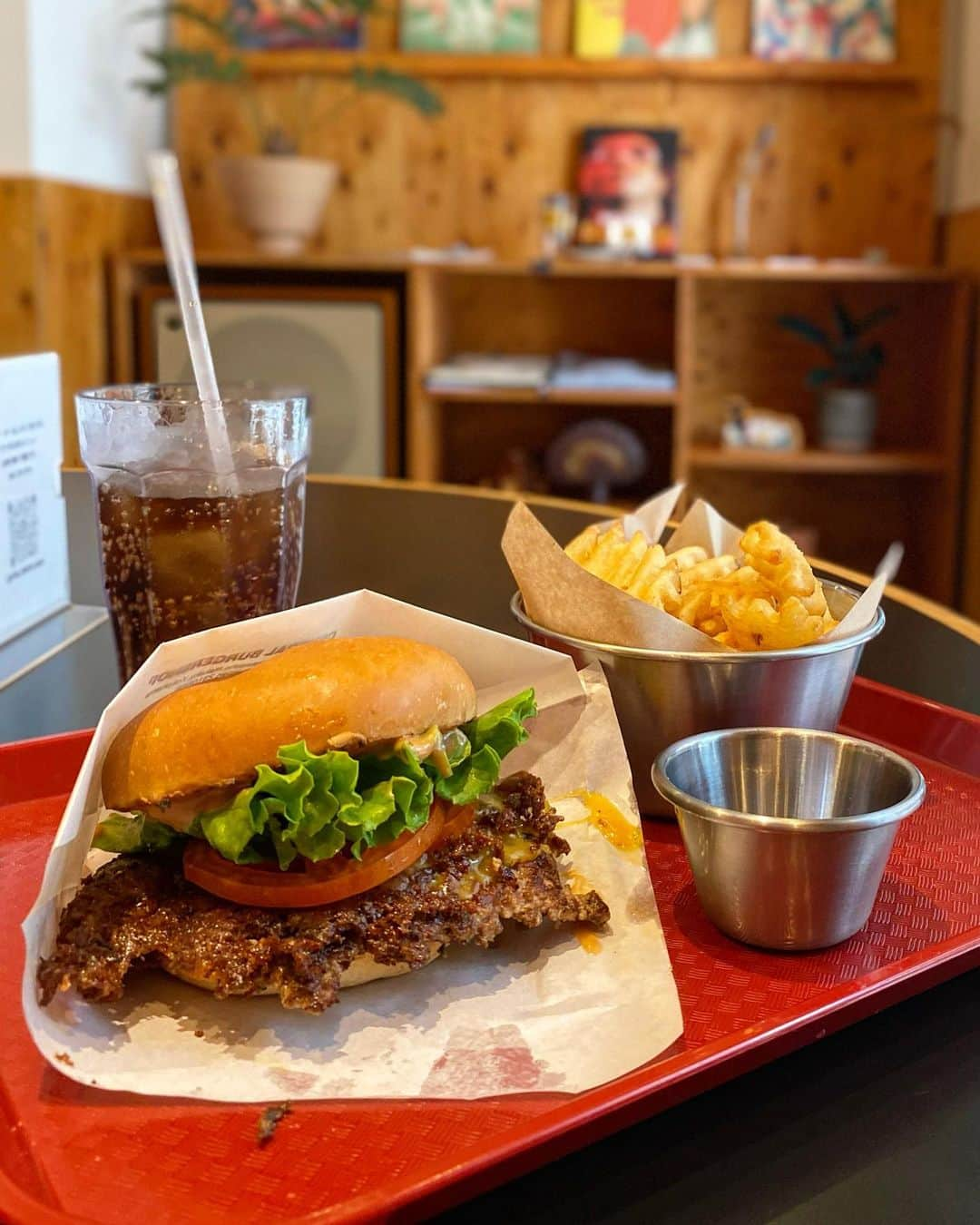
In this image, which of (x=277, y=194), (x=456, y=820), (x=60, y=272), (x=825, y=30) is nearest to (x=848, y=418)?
(x=825, y=30)

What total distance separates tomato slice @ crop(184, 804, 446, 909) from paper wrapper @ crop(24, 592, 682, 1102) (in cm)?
6

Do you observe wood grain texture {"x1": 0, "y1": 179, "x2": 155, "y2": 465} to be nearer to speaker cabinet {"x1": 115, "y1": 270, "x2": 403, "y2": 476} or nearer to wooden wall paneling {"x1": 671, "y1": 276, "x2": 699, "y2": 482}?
speaker cabinet {"x1": 115, "y1": 270, "x2": 403, "y2": 476}

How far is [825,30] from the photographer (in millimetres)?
4090

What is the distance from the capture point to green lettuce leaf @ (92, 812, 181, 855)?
2.60 feet

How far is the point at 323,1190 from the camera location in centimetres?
56

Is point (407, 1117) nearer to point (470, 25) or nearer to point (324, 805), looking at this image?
point (324, 805)

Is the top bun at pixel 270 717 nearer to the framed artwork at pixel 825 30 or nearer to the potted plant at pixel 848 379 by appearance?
the potted plant at pixel 848 379

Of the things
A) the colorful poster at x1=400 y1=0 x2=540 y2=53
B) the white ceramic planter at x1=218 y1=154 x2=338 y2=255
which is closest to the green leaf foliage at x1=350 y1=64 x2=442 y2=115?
the white ceramic planter at x1=218 y1=154 x2=338 y2=255

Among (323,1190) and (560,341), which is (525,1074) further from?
(560,341)

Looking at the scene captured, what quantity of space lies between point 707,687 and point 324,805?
33cm

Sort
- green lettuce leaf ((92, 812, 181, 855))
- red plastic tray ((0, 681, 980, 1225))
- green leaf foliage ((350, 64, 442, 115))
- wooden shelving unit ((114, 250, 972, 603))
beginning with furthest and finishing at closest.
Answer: wooden shelving unit ((114, 250, 972, 603)) → green leaf foliage ((350, 64, 442, 115)) → green lettuce leaf ((92, 812, 181, 855)) → red plastic tray ((0, 681, 980, 1225))

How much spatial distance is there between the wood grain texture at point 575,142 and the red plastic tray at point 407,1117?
150 inches

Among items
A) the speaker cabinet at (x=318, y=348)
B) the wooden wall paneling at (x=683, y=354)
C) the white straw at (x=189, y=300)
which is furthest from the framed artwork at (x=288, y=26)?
the white straw at (x=189, y=300)

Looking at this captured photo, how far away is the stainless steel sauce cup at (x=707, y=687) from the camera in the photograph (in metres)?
0.91
